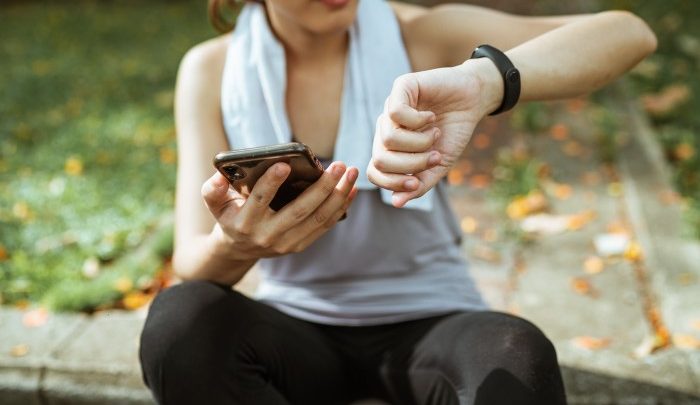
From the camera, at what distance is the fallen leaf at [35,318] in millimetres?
2396

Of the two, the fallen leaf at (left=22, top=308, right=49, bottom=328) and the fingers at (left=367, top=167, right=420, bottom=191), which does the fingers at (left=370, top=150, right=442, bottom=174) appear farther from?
the fallen leaf at (left=22, top=308, right=49, bottom=328)

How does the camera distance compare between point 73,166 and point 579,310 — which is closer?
point 579,310

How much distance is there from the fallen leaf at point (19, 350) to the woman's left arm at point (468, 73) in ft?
4.48

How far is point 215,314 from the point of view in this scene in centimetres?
160

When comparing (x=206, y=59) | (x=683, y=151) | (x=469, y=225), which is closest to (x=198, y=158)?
(x=206, y=59)

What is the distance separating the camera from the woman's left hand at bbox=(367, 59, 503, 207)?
1.29 meters

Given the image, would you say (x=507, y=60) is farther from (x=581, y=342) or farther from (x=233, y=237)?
(x=581, y=342)

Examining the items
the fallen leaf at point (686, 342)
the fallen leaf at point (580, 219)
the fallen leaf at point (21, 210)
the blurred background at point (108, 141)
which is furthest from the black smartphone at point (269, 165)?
the fallen leaf at point (21, 210)

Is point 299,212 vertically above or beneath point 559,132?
above

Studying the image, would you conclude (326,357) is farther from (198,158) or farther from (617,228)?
(617,228)

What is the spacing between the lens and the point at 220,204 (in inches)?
58.3

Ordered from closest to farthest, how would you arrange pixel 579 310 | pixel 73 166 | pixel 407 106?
pixel 407 106, pixel 579 310, pixel 73 166

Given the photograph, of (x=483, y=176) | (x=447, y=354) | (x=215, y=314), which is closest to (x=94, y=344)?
Answer: (x=215, y=314)

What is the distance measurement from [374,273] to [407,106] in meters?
0.61
